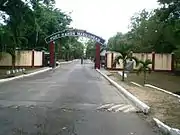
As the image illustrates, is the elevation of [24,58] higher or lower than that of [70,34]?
lower

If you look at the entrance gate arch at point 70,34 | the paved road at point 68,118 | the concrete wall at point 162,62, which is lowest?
the paved road at point 68,118

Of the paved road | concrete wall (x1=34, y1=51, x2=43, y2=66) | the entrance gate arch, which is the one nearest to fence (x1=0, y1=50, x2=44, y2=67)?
concrete wall (x1=34, y1=51, x2=43, y2=66)

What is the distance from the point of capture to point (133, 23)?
7494 centimetres

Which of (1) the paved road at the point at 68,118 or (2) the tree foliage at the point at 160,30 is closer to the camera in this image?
(1) the paved road at the point at 68,118

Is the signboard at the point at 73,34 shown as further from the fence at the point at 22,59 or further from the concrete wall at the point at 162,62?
the concrete wall at the point at 162,62

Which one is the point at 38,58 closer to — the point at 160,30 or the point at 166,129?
the point at 160,30

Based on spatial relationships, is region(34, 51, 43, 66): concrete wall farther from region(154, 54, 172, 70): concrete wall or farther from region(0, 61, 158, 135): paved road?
region(0, 61, 158, 135): paved road

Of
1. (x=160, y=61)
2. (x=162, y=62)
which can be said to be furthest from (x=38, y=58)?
(x=162, y=62)

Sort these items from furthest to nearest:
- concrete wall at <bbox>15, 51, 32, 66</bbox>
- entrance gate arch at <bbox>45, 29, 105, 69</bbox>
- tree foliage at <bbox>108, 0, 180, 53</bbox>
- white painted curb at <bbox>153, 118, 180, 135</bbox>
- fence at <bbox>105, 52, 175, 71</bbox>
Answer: entrance gate arch at <bbox>45, 29, 105, 69</bbox>, concrete wall at <bbox>15, 51, 32, 66</bbox>, fence at <bbox>105, 52, 175, 71</bbox>, tree foliage at <bbox>108, 0, 180, 53</bbox>, white painted curb at <bbox>153, 118, 180, 135</bbox>

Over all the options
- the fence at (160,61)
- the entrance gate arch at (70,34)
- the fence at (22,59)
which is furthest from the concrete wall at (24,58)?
the fence at (160,61)

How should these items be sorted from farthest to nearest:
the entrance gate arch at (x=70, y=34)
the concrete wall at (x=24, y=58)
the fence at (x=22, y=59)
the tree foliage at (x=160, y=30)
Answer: the entrance gate arch at (x=70, y=34), the concrete wall at (x=24, y=58), the fence at (x=22, y=59), the tree foliage at (x=160, y=30)

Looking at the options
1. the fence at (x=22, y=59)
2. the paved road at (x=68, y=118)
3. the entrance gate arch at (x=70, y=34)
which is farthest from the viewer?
the entrance gate arch at (x=70, y=34)

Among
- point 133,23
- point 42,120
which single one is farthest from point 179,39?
point 133,23

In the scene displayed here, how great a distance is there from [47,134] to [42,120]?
1.99 metres
